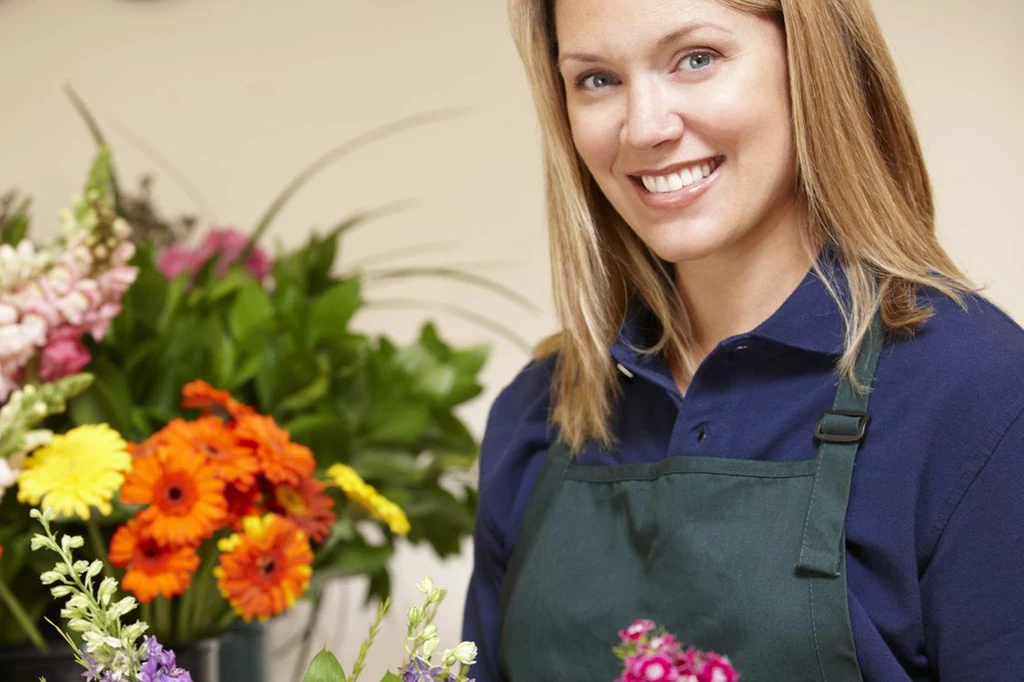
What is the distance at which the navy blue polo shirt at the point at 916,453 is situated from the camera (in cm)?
98

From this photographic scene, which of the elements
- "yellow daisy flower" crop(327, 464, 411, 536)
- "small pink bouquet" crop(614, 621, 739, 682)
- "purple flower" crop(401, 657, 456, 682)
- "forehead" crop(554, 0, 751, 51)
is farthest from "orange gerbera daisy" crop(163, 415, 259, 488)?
"small pink bouquet" crop(614, 621, 739, 682)

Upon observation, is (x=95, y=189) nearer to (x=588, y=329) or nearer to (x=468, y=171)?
(x=588, y=329)

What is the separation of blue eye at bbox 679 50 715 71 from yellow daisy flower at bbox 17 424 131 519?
2.20 ft

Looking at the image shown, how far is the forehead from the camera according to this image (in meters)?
1.05

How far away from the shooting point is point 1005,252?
2012mm

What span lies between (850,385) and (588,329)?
32 cm

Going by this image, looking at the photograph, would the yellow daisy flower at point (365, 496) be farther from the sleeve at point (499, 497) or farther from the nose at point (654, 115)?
the nose at point (654, 115)

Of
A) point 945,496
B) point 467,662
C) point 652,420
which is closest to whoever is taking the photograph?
point 467,662

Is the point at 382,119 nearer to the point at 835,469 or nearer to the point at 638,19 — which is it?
the point at 638,19

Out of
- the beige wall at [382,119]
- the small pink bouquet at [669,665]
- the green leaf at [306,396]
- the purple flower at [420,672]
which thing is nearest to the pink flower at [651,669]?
the small pink bouquet at [669,665]

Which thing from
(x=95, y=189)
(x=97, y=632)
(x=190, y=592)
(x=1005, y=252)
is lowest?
(x=190, y=592)

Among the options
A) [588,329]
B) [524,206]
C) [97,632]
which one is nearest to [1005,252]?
[524,206]

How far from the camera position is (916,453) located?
101cm

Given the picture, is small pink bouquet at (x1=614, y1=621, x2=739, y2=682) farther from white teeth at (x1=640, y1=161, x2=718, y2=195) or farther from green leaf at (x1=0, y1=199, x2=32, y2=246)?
green leaf at (x1=0, y1=199, x2=32, y2=246)
